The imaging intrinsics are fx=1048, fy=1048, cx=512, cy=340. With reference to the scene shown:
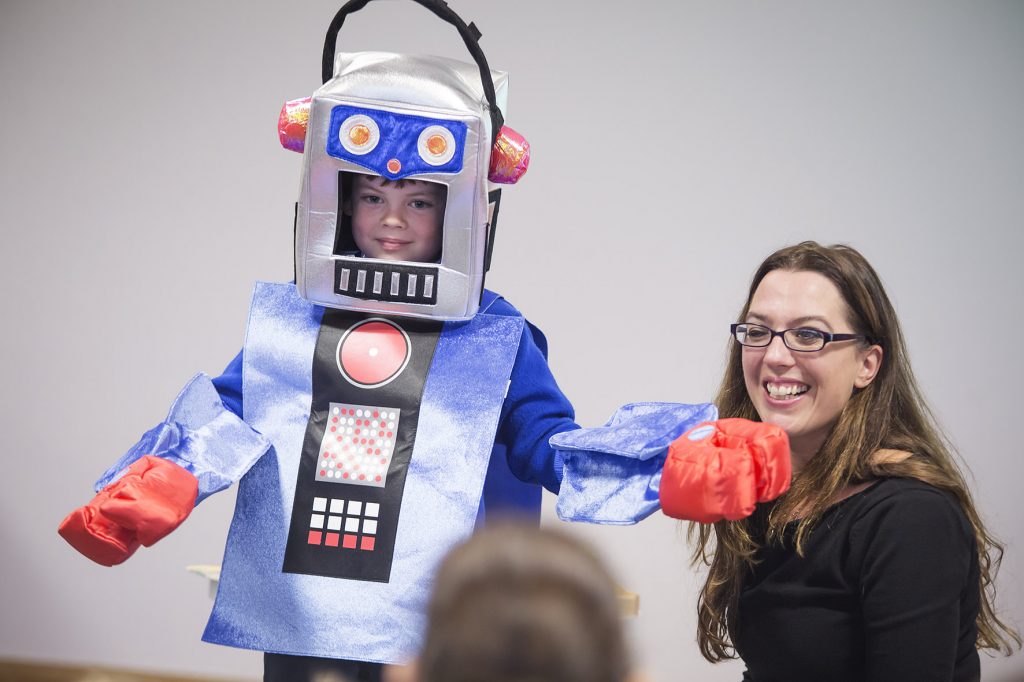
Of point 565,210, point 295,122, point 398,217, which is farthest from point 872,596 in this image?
point 565,210

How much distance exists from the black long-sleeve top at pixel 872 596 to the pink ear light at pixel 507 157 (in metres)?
0.71

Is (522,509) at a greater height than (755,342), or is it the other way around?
(755,342)

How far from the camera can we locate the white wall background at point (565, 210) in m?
3.12

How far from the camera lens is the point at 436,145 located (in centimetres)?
159

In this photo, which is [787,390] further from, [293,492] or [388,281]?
[293,492]

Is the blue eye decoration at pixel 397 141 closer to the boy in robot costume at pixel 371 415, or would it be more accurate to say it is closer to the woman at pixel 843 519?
the boy in robot costume at pixel 371 415

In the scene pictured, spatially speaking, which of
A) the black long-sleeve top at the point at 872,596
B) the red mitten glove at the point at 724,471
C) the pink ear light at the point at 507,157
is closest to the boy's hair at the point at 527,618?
the red mitten glove at the point at 724,471

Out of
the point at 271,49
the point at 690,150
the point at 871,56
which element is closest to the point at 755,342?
the point at 690,150

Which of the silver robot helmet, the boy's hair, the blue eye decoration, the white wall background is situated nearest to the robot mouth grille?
the silver robot helmet

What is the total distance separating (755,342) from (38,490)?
2.52 meters

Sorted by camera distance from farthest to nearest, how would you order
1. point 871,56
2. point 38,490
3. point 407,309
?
1. point 38,490
2. point 871,56
3. point 407,309

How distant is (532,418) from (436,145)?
442mm

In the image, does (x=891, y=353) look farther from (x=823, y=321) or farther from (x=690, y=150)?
(x=690, y=150)

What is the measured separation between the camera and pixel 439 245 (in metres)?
1.71
